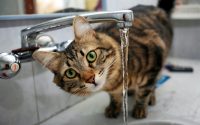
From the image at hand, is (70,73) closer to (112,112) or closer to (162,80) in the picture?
(112,112)

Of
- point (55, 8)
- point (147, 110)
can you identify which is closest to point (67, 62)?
point (55, 8)

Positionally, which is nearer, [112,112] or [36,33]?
[36,33]

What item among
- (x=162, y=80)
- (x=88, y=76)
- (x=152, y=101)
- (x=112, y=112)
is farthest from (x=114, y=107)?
(x=162, y=80)

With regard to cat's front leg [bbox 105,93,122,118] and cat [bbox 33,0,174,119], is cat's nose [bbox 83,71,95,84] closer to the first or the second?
cat [bbox 33,0,174,119]

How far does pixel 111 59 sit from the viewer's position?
645 millimetres

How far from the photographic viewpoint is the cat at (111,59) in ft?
1.91

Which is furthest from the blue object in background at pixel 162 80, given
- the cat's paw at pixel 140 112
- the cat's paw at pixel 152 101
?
the cat's paw at pixel 140 112

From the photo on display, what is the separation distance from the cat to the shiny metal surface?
0.16ft

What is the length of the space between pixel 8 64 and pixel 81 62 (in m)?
0.16

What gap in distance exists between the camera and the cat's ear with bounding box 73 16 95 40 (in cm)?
51

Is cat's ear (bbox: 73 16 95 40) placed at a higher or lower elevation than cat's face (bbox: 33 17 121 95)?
higher

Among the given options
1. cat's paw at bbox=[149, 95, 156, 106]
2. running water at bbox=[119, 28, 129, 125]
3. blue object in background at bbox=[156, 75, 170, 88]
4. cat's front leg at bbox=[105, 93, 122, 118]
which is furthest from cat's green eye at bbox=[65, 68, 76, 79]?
blue object in background at bbox=[156, 75, 170, 88]

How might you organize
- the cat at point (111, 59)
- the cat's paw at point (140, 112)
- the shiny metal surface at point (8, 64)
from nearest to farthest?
the shiny metal surface at point (8, 64)
the cat at point (111, 59)
the cat's paw at point (140, 112)

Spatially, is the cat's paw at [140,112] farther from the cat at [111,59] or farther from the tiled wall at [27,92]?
the tiled wall at [27,92]
